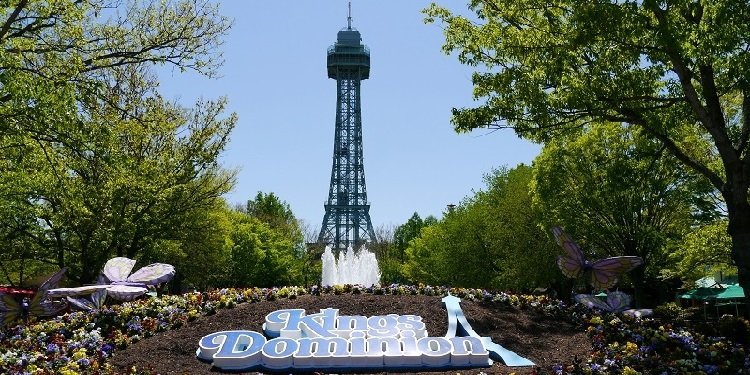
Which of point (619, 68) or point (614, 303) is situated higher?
point (619, 68)

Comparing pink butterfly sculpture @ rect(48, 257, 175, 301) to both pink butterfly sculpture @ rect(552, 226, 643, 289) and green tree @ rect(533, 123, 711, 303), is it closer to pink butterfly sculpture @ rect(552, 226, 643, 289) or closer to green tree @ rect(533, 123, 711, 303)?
pink butterfly sculpture @ rect(552, 226, 643, 289)

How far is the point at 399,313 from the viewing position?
529 inches

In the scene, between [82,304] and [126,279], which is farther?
[126,279]

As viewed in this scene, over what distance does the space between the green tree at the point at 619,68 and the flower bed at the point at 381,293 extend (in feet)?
4.92

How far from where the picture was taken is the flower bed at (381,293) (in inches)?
402

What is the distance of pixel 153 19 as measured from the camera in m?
14.6

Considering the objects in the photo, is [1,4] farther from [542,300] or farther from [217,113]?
[217,113]

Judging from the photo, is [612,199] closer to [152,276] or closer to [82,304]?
[152,276]

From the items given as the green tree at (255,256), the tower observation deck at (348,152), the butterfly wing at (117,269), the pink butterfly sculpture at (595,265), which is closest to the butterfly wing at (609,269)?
the pink butterfly sculpture at (595,265)

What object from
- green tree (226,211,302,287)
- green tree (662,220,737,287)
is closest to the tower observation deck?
green tree (226,211,302,287)

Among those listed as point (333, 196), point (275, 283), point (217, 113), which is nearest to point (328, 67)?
point (333, 196)

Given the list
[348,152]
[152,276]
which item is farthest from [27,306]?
[348,152]

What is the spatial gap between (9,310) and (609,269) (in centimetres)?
1053

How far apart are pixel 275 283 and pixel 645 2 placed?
36.7 m
